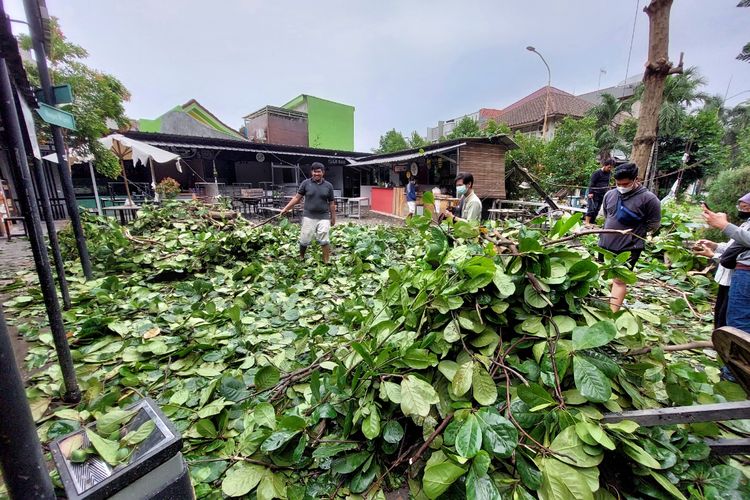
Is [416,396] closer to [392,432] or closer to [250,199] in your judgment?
[392,432]

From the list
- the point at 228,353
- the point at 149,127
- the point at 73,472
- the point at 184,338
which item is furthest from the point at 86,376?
the point at 149,127

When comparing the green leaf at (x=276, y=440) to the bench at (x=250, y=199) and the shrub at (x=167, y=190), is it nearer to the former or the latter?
the shrub at (x=167, y=190)

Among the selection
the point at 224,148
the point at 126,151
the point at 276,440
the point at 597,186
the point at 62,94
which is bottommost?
the point at 276,440

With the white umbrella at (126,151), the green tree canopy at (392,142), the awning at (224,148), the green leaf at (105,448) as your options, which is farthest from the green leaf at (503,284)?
the green tree canopy at (392,142)

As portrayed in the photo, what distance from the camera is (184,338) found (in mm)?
2756

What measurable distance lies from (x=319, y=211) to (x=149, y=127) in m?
22.7

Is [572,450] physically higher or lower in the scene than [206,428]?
higher

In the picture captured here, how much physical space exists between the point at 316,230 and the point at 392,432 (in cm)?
404

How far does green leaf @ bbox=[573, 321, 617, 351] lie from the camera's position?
125 cm

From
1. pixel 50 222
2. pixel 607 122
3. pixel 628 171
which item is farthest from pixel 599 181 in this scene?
pixel 607 122

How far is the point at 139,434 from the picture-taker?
3.40 feet

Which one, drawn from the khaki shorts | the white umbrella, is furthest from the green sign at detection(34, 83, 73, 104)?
the white umbrella

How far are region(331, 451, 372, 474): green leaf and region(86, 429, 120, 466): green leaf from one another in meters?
0.91

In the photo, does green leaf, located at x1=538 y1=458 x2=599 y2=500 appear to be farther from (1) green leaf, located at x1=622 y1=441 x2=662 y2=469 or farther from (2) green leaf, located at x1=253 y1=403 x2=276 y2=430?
(2) green leaf, located at x1=253 y1=403 x2=276 y2=430
